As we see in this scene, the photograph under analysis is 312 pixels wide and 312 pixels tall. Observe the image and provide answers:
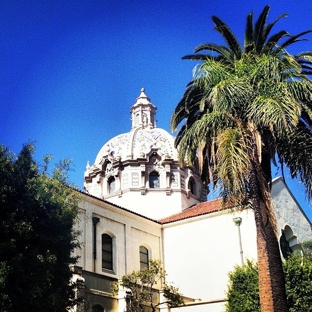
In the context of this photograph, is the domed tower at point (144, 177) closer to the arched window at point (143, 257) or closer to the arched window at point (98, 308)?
the arched window at point (143, 257)

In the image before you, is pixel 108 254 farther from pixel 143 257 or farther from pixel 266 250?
pixel 266 250

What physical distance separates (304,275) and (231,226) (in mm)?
9307

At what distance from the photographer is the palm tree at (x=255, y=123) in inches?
613

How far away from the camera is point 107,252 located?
102 feet

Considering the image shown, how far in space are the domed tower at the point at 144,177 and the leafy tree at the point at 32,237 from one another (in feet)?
72.3

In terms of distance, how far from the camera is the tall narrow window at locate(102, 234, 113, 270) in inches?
1211

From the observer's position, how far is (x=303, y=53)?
18.7 metres

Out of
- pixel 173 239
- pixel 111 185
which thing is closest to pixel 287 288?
pixel 173 239

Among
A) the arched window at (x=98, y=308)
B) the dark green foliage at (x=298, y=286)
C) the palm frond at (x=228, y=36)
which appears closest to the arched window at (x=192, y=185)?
the arched window at (x=98, y=308)

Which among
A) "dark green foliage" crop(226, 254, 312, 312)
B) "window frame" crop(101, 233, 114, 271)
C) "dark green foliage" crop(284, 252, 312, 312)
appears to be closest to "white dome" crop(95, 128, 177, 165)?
"window frame" crop(101, 233, 114, 271)

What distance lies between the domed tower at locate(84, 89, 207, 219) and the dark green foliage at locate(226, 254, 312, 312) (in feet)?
55.3

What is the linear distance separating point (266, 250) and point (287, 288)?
773cm

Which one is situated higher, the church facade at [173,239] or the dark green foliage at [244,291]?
the church facade at [173,239]

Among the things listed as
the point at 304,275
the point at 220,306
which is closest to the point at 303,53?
the point at 304,275
